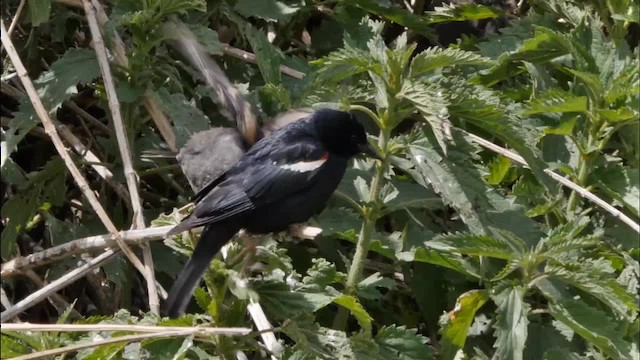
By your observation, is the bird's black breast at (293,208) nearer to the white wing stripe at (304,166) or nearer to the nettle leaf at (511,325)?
the white wing stripe at (304,166)

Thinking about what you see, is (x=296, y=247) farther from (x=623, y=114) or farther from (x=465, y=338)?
(x=623, y=114)

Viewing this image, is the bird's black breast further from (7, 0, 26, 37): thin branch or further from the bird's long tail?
(7, 0, 26, 37): thin branch

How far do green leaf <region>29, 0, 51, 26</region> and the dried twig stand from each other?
0.44 ft

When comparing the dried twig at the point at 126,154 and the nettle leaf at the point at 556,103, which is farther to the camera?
the nettle leaf at the point at 556,103

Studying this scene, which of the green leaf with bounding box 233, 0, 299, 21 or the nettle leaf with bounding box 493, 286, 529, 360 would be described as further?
the green leaf with bounding box 233, 0, 299, 21

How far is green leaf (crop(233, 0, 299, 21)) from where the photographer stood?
12.2 ft

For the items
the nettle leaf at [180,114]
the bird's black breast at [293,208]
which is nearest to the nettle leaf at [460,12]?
the bird's black breast at [293,208]

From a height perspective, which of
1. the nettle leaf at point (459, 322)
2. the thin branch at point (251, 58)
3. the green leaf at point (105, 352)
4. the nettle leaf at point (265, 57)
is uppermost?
the nettle leaf at point (265, 57)

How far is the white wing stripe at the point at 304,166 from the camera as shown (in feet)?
11.1

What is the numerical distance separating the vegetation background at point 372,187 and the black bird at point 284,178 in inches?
3.4

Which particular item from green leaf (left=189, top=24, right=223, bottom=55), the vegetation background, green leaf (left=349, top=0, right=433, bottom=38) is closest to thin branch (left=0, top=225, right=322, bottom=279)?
the vegetation background

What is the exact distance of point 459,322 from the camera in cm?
317

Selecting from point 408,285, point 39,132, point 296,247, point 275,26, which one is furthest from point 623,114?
point 39,132

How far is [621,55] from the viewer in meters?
3.67
